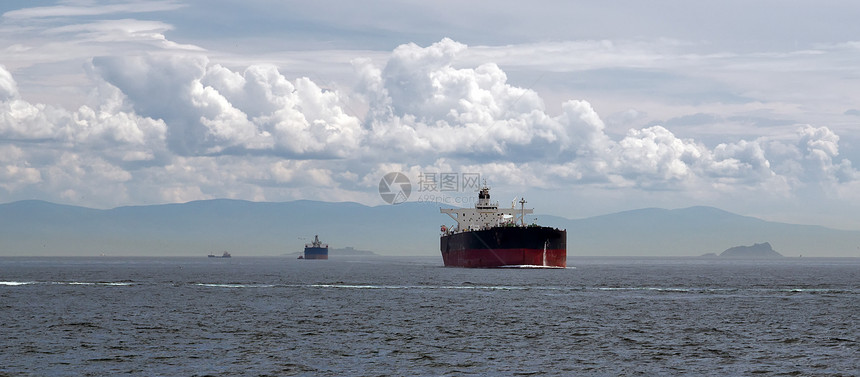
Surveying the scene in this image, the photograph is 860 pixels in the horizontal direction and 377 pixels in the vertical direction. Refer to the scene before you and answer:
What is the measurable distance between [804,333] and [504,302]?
25.8 meters

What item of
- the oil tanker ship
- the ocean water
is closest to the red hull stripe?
the oil tanker ship

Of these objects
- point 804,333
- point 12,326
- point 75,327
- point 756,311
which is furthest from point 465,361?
point 756,311

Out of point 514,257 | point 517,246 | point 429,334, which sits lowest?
point 429,334

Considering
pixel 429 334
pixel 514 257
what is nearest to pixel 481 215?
pixel 514 257

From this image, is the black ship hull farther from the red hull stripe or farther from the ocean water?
the ocean water

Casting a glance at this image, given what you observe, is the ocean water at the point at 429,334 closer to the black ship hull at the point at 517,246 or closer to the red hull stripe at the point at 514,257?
the black ship hull at the point at 517,246

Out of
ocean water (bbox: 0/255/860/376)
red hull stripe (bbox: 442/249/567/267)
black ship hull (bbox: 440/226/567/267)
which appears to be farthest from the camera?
red hull stripe (bbox: 442/249/567/267)

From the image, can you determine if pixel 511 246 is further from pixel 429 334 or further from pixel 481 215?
pixel 429 334

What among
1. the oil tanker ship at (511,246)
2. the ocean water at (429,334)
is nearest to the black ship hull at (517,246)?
the oil tanker ship at (511,246)

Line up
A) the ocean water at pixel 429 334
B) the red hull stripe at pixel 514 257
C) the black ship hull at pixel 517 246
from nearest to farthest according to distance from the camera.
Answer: the ocean water at pixel 429 334 → the black ship hull at pixel 517 246 → the red hull stripe at pixel 514 257

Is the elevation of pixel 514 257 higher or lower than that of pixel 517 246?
lower

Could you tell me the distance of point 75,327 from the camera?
52.3 metres

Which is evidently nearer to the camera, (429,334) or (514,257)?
(429,334)

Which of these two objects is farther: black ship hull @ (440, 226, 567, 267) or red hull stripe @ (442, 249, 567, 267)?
red hull stripe @ (442, 249, 567, 267)
